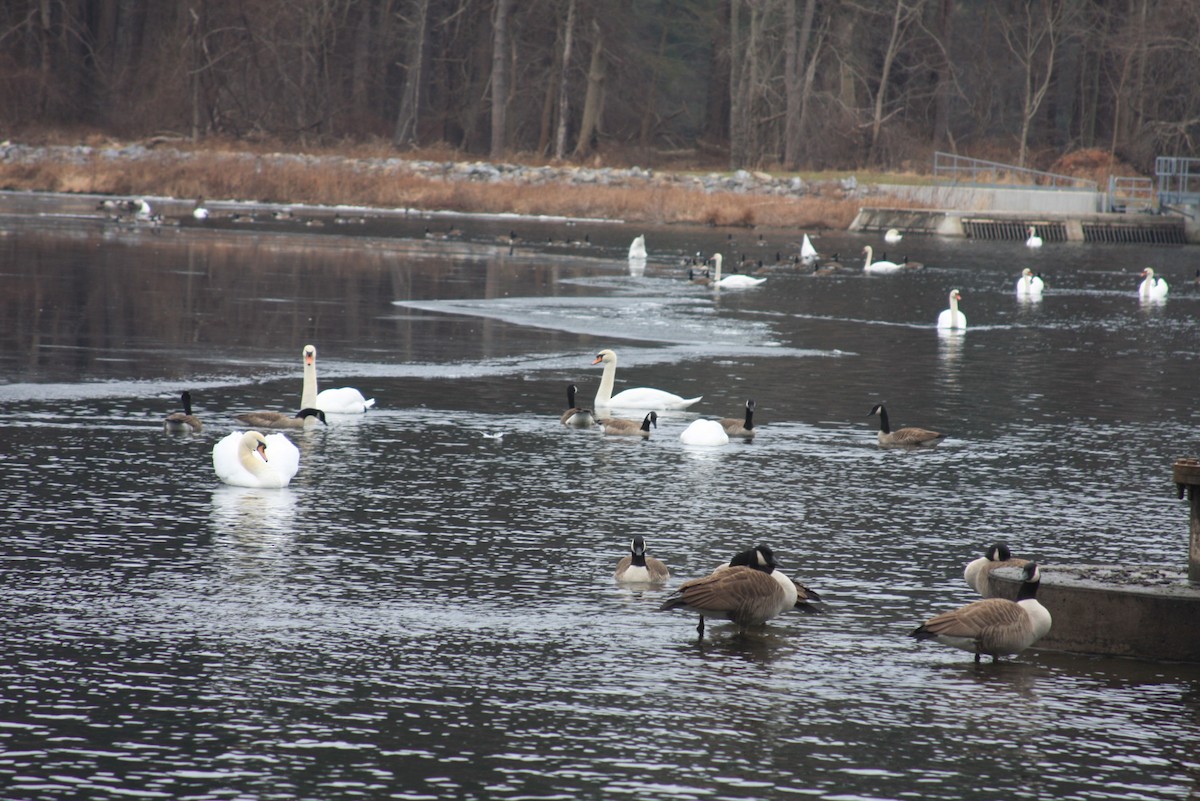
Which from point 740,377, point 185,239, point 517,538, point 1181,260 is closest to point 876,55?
point 1181,260

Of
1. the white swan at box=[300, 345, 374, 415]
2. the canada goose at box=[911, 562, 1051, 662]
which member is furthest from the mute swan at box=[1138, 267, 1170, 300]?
the canada goose at box=[911, 562, 1051, 662]

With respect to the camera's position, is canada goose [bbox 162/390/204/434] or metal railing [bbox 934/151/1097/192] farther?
metal railing [bbox 934/151/1097/192]

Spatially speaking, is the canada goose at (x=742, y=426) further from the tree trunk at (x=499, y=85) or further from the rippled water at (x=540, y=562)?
the tree trunk at (x=499, y=85)

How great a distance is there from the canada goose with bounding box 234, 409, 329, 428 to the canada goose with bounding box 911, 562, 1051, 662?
27.8 ft

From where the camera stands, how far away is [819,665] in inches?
333

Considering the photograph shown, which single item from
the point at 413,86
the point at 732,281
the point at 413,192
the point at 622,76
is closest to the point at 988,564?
the point at 732,281

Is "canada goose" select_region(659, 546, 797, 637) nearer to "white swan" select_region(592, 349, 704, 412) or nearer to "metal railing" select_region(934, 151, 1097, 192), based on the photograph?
"white swan" select_region(592, 349, 704, 412)

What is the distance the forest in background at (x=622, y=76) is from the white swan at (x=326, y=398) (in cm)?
5246

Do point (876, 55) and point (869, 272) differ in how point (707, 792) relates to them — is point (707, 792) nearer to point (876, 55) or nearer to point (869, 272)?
point (869, 272)

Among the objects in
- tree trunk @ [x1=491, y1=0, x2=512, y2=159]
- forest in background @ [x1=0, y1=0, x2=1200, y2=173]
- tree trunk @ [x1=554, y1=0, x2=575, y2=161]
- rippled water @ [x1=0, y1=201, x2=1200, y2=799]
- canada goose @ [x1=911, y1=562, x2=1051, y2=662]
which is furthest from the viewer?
tree trunk @ [x1=554, y1=0, x2=575, y2=161]

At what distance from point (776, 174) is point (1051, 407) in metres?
49.4

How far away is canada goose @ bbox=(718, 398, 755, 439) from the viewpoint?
51.3 ft

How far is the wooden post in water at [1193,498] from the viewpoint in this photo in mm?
9070

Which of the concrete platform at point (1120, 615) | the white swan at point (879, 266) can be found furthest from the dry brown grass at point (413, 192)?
the concrete platform at point (1120, 615)
